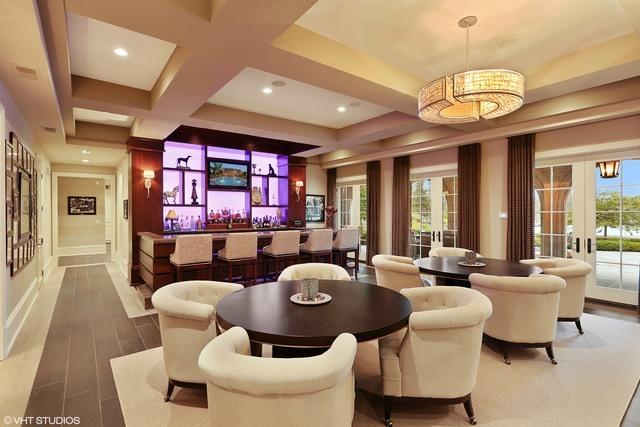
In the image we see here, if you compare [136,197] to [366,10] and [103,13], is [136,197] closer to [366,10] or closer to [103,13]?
[103,13]

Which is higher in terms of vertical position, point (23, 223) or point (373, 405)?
point (23, 223)

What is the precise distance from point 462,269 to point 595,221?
2.74m

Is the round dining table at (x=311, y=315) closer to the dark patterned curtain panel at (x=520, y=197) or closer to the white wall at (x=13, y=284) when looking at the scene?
the white wall at (x=13, y=284)

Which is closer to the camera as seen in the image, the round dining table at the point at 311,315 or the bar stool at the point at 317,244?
the round dining table at the point at 311,315

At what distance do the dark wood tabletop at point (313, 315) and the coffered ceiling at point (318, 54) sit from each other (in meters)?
2.04

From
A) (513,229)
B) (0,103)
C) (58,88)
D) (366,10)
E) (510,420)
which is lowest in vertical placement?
(510,420)

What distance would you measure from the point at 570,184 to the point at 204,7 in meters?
5.53

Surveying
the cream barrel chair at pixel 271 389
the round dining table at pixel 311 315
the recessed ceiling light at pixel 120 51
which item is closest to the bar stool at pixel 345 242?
the round dining table at pixel 311 315

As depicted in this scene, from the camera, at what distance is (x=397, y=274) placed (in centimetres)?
366

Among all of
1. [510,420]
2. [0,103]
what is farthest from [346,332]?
[0,103]

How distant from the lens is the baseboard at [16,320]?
318 cm

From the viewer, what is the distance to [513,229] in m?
5.43

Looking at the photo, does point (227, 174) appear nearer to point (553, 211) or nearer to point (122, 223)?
point (122, 223)

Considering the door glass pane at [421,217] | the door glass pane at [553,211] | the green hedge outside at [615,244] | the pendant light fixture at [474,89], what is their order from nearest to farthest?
the pendant light fixture at [474,89] → the green hedge outside at [615,244] → the door glass pane at [553,211] → the door glass pane at [421,217]
